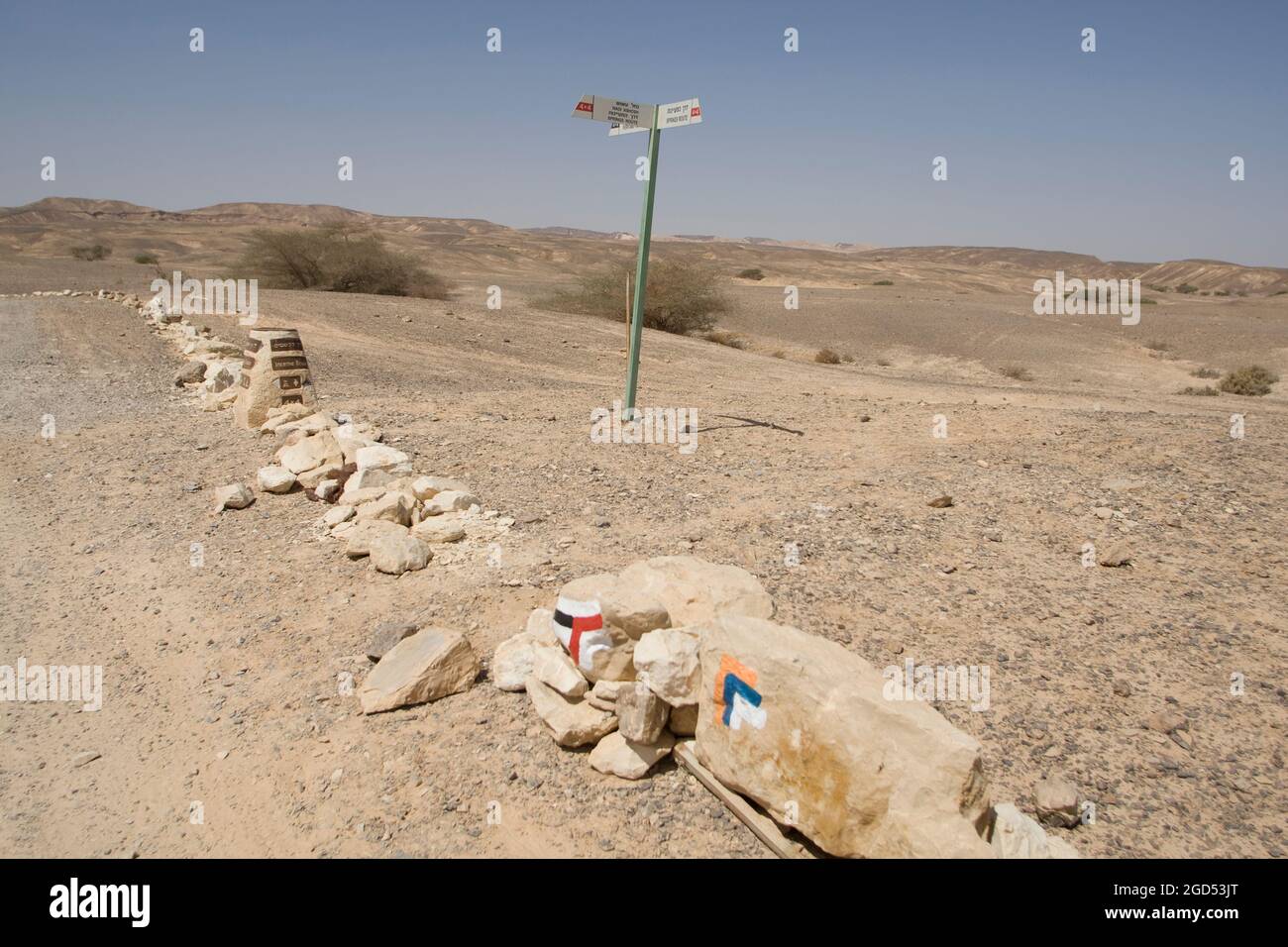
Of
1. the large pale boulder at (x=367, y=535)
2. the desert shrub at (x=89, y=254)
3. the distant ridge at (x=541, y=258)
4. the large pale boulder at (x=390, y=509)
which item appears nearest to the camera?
the large pale boulder at (x=367, y=535)

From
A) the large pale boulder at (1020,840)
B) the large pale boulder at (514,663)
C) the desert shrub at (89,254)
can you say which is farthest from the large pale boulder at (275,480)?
the desert shrub at (89,254)

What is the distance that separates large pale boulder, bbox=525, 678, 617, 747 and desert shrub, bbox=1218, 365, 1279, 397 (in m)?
17.7

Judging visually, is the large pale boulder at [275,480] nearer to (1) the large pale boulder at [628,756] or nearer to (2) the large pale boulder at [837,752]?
(1) the large pale boulder at [628,756]

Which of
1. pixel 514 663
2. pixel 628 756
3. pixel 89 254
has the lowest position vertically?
pixel 628 756

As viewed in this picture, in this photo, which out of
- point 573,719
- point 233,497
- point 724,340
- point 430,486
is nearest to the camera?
point 573,719

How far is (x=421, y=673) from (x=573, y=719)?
0.81 meters

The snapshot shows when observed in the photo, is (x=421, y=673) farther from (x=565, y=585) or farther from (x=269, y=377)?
(x=269, y=377)

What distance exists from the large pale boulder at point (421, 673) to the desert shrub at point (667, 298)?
55.3 ft

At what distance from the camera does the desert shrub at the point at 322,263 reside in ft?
75.6

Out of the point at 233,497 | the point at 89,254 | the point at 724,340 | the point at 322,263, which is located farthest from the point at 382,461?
the point at 89,254

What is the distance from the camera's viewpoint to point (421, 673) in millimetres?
3570

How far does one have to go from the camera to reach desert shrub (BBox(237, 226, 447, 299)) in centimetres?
2305
